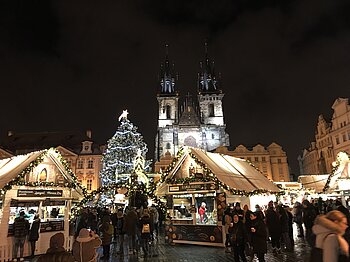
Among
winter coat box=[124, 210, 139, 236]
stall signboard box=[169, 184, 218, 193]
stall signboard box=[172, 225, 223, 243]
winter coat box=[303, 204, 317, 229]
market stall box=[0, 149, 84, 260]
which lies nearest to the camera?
market stall box=[0, 149, 84, 260]

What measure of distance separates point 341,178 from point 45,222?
54.6 feet

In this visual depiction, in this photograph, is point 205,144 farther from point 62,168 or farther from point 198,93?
point 62,168

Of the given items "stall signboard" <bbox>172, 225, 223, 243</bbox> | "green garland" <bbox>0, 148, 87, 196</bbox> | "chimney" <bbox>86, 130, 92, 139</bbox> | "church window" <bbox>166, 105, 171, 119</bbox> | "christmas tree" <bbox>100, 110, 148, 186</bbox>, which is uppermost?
"church window" <bbox>166, 105, 171, 119</bbox>

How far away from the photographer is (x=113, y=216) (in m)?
16.1

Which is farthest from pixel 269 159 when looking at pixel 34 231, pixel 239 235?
pixel 34 231

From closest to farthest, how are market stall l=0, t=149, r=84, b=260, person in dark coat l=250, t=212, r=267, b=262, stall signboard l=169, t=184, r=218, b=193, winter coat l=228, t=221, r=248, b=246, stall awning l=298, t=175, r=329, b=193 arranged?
person in dark coat l=250, t=212, r=267, b=262 → winter coat l=228, t=221, r=248, b=246 → market stall l=0, t=149, r=84, b=260 → stall signboard l=169, t=184, r=218, b=193 → stall awning l=298, t=175, r=329, b=193

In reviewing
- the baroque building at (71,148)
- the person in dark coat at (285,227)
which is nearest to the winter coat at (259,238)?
the person in dark coat at (285,227)

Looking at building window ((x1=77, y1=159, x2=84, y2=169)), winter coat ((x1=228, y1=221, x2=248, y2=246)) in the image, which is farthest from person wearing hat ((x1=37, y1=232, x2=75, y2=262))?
building window ((x1=77, y1=159, x2=84, y2=169))

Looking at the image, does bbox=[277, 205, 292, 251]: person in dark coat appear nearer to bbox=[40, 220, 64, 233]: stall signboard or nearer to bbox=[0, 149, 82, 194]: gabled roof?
bbox=[0, 149, 82, 194]: gabled roof

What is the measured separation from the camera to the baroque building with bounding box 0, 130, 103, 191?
4866 cm

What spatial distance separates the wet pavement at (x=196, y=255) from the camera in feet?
31.5

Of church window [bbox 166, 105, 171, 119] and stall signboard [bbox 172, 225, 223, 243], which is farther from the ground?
church window [bbox 166, 105, 171, 119]

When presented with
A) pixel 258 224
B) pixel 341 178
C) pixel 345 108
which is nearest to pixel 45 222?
pixel 258 224

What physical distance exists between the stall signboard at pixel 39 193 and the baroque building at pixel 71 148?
112 feet
